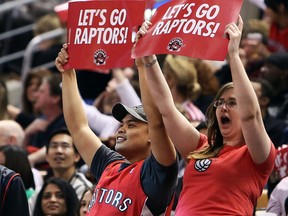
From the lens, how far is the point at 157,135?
7039 mm

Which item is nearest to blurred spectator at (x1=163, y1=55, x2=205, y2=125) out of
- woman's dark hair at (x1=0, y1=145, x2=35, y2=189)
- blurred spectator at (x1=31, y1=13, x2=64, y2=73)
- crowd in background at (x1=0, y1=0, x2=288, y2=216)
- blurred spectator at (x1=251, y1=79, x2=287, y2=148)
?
crowd in background at (x1=0, y1=0, x2=288, y2=216)

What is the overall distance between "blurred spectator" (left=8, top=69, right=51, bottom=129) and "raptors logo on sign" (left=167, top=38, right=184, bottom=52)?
18.7 feet

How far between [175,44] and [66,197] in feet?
7.95

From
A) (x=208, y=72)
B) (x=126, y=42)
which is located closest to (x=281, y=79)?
(x=208, y=72)

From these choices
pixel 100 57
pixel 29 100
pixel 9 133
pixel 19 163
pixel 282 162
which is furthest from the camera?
pixel 29 100

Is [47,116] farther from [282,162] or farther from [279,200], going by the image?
[279,200]

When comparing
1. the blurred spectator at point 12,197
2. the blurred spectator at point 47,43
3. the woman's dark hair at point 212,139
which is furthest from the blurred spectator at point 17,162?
the blurred spectator at point 47,43

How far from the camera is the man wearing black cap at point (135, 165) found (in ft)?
23.0

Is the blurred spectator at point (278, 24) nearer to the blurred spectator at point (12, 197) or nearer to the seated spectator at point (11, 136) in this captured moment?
the seated spectator at point (11, 136)

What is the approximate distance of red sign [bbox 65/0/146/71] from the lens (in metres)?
7.71

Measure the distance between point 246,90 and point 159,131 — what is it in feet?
2.07

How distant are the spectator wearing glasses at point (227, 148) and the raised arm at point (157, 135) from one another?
0.07 metres

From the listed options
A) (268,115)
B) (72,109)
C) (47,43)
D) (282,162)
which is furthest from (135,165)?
(47,43)

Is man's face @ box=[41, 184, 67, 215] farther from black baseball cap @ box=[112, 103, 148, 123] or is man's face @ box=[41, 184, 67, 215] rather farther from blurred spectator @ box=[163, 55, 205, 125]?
blurred spectator @ box=[163, 55, 205, 125]
